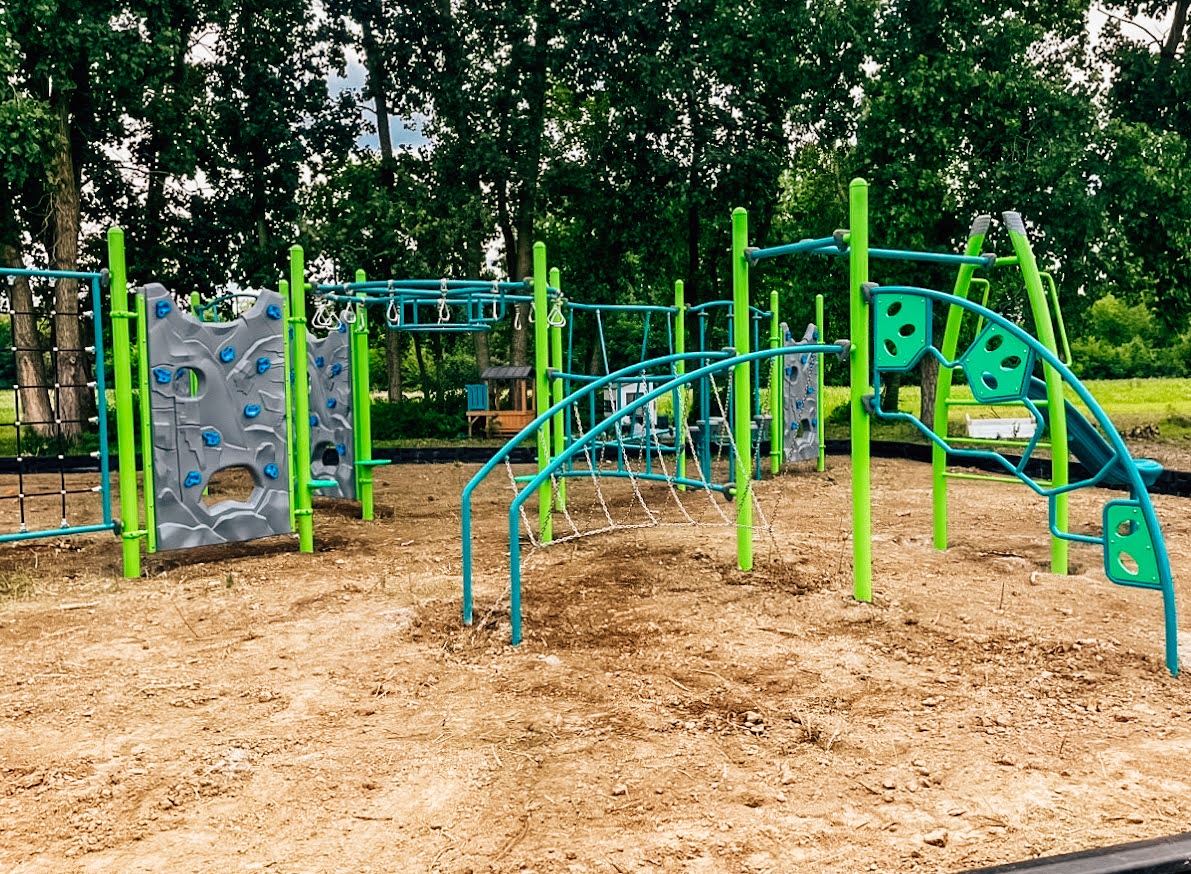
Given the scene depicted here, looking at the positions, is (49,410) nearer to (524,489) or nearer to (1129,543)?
(524,489)

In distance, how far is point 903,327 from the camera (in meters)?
5.26

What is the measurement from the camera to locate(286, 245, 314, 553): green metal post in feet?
22.9

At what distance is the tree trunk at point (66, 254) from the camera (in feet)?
53.6

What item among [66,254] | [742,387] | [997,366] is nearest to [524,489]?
[742,387]

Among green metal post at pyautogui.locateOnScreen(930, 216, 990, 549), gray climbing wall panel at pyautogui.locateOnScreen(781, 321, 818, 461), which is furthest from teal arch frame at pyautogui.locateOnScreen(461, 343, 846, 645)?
gray climbing wall panel at pyautogui.locateOnScreen(781, 321, 818, 461)

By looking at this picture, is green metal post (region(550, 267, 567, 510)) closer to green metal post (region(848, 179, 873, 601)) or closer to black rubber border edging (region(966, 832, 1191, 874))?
green metal post (region(848, 179, 873, 601))

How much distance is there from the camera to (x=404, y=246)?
1916 cm

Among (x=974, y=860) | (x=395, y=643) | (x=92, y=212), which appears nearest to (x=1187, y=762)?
(x=974, y=860)

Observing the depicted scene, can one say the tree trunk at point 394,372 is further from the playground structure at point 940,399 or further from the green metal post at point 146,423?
the playground structure at point 940,399

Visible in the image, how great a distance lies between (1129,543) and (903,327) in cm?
159

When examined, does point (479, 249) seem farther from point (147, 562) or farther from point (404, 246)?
point (147, 562)

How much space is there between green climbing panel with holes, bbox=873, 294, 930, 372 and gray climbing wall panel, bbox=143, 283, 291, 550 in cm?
411

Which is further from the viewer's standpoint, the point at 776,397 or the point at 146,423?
the point at 776,397

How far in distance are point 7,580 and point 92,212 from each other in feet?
51.0
